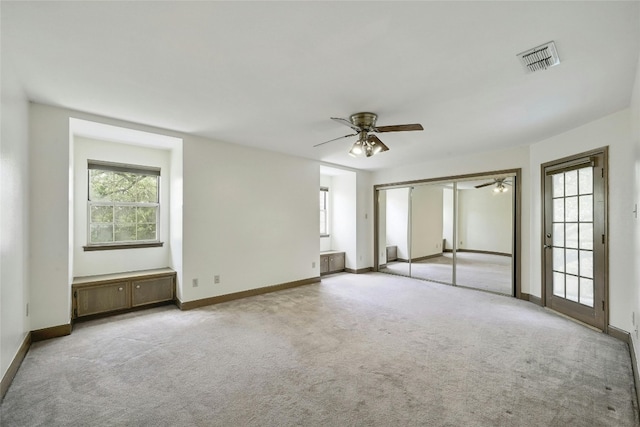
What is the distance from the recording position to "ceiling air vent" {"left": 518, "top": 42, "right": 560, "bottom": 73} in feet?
6.57

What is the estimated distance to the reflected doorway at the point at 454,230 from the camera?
17.2ft

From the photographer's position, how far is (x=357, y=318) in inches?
→ 149

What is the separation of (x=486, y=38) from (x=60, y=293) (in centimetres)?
474

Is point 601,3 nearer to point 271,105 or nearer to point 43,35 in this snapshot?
→ point 271,105

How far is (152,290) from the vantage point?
4172 millimetres

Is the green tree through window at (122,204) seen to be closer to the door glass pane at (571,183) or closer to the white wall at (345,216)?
the white wall at (345,216)

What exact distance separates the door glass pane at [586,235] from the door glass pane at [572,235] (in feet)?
0.24

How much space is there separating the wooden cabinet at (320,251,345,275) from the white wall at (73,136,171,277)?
10.3ft

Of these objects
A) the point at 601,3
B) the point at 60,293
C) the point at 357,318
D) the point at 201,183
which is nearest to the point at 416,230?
the point at 357,318

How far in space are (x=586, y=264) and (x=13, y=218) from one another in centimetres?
622

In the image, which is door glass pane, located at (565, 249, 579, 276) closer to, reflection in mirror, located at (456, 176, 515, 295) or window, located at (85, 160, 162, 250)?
reflection in mirror, located at (456, 176, 515, 295)

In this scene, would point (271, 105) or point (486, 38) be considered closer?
point (486, 38)

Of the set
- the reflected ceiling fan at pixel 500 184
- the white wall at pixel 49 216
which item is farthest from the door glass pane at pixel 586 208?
the white wall at pixel 49 216

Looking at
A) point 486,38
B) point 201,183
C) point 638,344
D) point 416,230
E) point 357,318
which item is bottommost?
point 357,318
